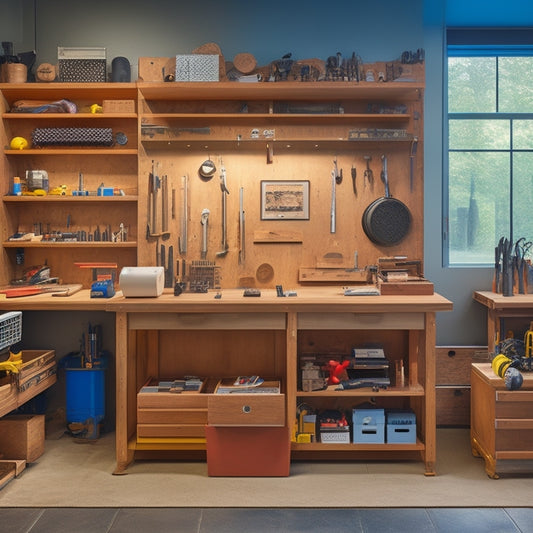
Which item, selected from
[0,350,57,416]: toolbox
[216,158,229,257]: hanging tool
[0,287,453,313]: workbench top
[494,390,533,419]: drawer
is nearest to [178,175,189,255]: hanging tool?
[216,158,229,257]: hanging tool

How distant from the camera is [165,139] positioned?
151 inches

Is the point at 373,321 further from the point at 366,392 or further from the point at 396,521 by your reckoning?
the point at 396,521

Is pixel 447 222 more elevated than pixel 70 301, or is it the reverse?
pixel 447 222

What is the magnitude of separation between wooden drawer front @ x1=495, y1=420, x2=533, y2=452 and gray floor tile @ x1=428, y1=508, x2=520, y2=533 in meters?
0.44

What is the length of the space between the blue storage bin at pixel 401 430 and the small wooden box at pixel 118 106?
2633 mm

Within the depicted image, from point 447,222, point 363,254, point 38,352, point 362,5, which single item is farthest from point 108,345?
point 362,5

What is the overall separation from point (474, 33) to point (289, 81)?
1457mm

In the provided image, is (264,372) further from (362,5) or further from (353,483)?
(362,5)

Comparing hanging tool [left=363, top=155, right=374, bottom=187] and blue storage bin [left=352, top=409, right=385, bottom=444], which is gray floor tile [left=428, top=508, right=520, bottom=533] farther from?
hanging tool [left=363, top=155, right=374, bottom=187]

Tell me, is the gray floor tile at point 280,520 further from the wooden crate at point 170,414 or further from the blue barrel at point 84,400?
the blue barrel at point 84,400

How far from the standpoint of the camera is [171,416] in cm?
344

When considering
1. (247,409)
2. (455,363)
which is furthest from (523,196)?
(247,409)

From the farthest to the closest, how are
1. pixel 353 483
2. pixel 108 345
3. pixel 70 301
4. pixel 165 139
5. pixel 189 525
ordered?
pixel 108 345 < pixel 165 139 < pixel 70 301 < pixel 353 483 < pixel 189 525

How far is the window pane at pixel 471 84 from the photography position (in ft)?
14.1
